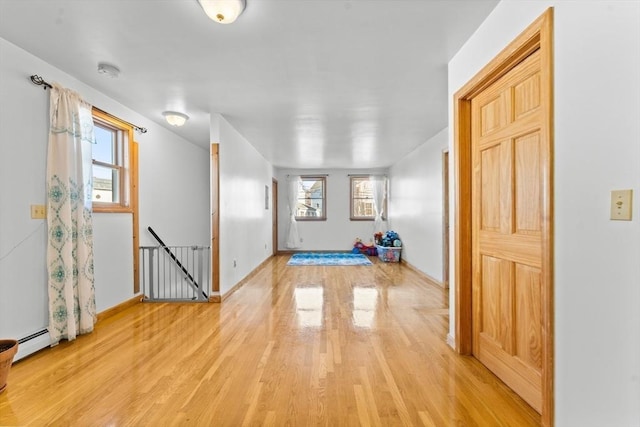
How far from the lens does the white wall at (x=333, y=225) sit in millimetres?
8695

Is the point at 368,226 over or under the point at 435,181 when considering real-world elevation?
under

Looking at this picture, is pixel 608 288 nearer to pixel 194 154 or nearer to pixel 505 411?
pixel 505 411

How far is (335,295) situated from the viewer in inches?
169

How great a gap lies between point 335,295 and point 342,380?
7.25 feet

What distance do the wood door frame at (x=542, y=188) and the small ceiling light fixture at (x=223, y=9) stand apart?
5.11 feet

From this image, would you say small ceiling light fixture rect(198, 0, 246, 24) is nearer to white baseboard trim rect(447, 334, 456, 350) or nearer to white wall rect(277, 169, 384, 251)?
white baseboard trim rect(447, 334, 456, 350)

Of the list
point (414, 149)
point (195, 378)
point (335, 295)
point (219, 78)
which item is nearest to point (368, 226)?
point (414, 149)

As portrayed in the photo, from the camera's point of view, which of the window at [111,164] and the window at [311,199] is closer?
the window at [111,164]

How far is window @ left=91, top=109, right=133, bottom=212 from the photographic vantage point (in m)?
3.45

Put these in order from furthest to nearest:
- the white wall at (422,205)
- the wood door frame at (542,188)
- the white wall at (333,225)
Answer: the white wall at (333,225) → the white wall at (422,205) → the wood door frame at (542,188)

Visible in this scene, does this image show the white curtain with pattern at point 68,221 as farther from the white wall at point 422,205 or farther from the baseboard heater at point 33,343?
the white wall at point 422,205

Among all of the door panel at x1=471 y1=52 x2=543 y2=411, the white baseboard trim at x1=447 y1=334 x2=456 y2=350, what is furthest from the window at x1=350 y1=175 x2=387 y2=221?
the door panel at x1=471 y1=52 x2=543 y2=411

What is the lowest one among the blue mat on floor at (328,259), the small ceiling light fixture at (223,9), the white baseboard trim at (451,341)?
the blue mat on floor at (328,259)

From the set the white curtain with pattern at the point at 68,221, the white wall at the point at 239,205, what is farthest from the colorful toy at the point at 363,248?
the white curtain with pattern at the point at 68,221
